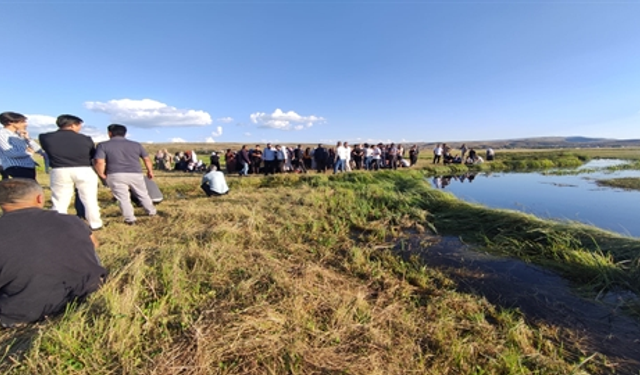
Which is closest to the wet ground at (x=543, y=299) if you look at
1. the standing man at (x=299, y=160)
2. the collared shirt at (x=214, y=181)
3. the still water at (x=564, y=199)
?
the still water at (x=564, y=199)

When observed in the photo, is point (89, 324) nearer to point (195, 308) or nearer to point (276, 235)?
point (195, 308)

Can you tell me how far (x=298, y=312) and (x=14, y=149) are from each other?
17.0 ft

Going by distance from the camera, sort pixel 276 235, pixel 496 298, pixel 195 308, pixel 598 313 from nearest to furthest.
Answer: pixel 195 308 → pixel 598 313 → pixel 496 298 → pixel 276 235

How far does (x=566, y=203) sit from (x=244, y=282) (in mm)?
10303

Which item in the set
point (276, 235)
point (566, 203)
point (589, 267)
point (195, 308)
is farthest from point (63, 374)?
point (566, 203)

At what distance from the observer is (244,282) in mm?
2525

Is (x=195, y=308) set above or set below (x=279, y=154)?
below

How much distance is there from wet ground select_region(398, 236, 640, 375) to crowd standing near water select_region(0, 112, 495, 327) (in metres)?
3.68

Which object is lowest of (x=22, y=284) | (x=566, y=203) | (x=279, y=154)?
(x=566, y=203)

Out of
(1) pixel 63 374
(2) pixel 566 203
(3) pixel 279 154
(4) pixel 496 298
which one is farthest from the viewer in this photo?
(3) pixel 279 154

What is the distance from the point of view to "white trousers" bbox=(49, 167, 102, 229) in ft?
12.8

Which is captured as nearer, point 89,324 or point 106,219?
point 89,324

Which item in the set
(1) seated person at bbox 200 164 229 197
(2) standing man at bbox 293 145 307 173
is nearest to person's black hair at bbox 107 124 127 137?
(1) seated person at bbox 200 164 229 197

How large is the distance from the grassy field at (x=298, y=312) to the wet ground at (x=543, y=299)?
0.16 m
